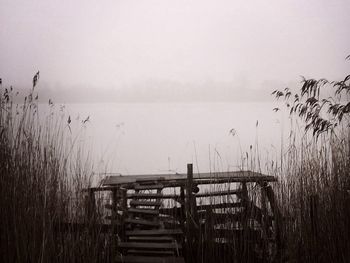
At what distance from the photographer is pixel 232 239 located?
264cm

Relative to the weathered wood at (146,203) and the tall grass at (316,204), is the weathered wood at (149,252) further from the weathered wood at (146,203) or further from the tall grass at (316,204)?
the tall grass at (316,204)

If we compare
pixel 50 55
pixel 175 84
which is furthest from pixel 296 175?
→ pixel 175 84

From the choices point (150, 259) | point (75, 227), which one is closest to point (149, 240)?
point (150, 259)

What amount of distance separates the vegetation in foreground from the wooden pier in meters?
0.15

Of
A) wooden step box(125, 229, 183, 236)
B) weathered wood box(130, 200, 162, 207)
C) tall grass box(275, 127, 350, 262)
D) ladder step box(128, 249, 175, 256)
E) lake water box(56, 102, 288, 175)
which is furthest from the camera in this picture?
lake water box(56, 102, 288, 175)

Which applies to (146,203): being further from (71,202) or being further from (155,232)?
(71,202)

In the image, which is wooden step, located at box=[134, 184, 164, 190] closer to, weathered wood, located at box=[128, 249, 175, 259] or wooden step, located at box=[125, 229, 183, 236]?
wooden step, located at box=[125, 229, 183, 236]

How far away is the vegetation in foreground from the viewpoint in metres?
1.72

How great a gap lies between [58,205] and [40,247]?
0.42m

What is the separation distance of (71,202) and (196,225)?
1077 mm

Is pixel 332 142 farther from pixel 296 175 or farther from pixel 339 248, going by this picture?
pixel 339 248

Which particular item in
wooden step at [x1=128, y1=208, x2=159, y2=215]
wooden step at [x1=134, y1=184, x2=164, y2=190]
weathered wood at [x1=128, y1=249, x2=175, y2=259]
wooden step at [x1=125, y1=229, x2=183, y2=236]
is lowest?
weathered wood at [x1=128, y1=249, x2=175, y2=259]

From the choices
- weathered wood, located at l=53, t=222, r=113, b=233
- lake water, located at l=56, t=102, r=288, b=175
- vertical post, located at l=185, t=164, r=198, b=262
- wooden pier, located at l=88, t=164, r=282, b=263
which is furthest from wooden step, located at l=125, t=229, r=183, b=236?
lake water, located at l=56, t=102, r=288, b=175

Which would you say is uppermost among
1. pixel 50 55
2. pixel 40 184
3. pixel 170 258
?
pixel 50 55
